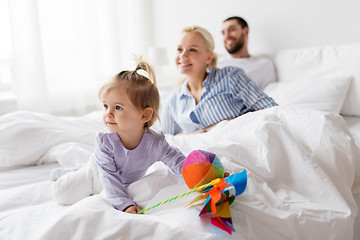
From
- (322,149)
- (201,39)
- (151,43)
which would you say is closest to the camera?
(322,149)

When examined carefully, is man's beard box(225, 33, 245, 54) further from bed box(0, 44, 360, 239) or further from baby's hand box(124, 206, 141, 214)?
baby's hand box(124, 206, 141, 214)

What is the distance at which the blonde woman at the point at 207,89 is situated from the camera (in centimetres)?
175

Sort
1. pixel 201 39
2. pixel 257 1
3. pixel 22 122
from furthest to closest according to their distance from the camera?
pixel 257 1
pixel 201 39
pixel 22 122

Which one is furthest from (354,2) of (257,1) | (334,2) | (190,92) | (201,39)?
(190,92)

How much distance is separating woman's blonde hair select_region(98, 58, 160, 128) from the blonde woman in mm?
688

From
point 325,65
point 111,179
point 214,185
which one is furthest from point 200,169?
point 325,65

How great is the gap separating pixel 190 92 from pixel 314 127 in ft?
2.59

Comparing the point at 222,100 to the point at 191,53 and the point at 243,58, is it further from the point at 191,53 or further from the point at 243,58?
the point at 243,58

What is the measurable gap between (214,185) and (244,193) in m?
0.14

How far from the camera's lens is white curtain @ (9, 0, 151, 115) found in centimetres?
238

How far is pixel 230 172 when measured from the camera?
3.55 feet

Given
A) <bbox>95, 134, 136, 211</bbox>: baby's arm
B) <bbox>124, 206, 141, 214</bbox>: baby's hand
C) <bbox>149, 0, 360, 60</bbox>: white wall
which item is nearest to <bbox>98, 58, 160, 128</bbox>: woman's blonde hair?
<bbox>95, 134, 136, 211</bbox>: baby's arm

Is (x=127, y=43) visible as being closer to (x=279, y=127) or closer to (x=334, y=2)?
(x=334, y=2)

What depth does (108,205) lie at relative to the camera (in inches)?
37.7
